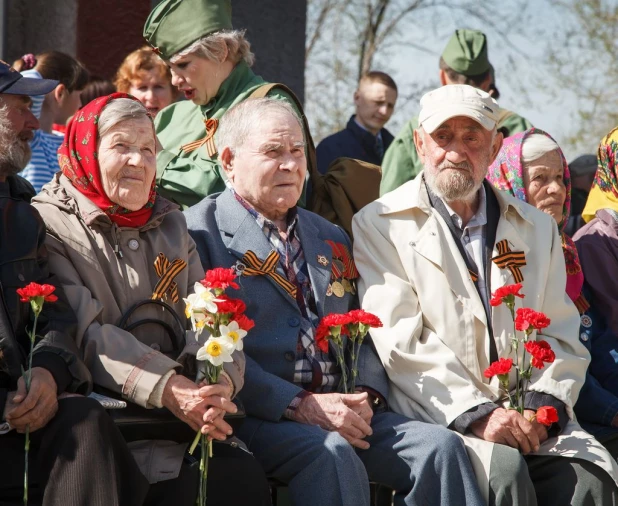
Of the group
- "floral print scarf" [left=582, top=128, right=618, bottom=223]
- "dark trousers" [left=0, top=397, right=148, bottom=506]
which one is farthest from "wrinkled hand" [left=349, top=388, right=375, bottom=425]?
"floral print scarf" [left=582, top=128, right=618, bottom=223]

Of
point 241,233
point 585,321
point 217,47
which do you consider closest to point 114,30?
point 217,47

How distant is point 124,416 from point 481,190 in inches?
80.3

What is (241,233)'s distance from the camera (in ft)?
15.1

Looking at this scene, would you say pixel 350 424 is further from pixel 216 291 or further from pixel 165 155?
pixel 165 155

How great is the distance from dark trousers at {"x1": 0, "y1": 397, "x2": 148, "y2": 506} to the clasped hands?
1.45 metres

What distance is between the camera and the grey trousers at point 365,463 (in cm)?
410

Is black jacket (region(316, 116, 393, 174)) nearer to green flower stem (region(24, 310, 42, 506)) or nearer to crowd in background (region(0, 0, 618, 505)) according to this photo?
crowd in background (region(0, 0, 618, 505))

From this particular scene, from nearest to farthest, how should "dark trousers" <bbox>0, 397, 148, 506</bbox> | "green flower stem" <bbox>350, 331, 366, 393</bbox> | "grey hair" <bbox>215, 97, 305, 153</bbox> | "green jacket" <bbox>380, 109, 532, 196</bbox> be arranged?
"dark trousers" <bbox>0, 397, 148, 506</bbox>, "green flower stem" <bbox>350, 331, 366, 393</bbox>, "grey hair" <bbox>215, 97, 305, 153</bbox>, "green jacket" <bbox>380, 109, 532, 196</bbox>

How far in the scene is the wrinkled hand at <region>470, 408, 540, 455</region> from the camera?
14.3 ft

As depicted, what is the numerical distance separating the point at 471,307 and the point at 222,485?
4.47ft

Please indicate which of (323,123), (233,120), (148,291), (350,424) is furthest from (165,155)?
(323,123)

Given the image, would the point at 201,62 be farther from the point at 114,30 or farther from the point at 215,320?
the point at 114,30

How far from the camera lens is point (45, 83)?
450 cm

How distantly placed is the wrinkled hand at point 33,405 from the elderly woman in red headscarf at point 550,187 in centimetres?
268
